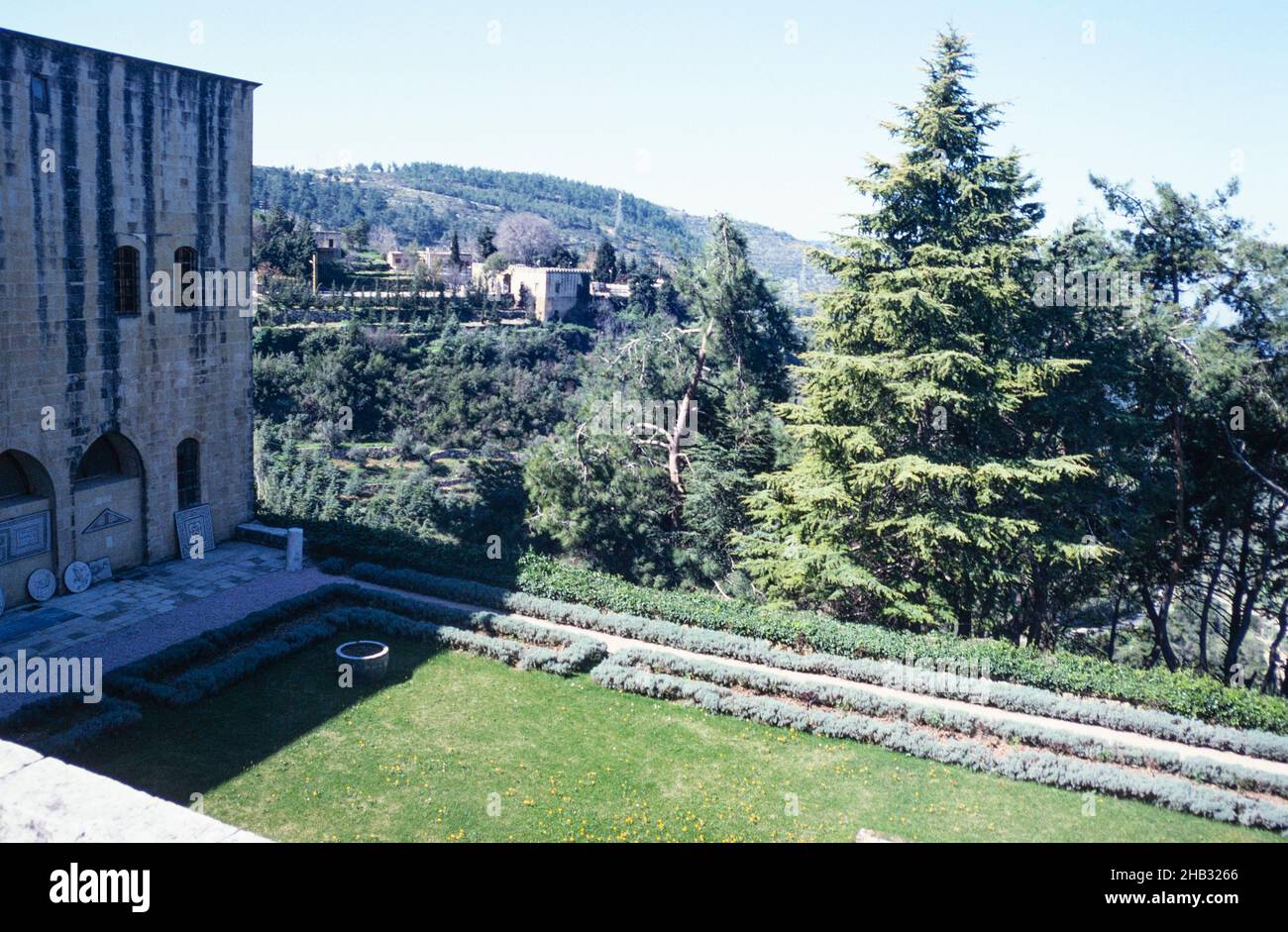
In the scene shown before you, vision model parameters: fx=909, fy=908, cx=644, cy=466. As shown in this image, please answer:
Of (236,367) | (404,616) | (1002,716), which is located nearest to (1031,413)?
(1002,716)

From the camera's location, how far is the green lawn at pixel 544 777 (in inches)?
441

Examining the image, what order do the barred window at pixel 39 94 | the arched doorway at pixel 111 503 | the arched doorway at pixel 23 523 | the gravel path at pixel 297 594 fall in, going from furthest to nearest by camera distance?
the arched doorway at pixel 111 503 → the arched doorway at pixel 23 523 → the barred window at pixel 39 94 → the gravel path at pixel 297 594

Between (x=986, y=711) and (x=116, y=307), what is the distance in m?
17.8

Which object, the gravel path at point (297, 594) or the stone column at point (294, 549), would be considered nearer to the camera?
the gravel path at point (297, 594)

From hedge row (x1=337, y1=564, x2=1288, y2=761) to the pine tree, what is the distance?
2.73 m

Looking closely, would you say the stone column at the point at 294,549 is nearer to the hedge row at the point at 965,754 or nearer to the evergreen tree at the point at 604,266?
the hedge row at the point at 965,754

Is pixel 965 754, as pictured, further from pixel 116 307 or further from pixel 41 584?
pixel 116 307

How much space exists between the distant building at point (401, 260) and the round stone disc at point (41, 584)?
180 feet

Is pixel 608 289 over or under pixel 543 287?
over

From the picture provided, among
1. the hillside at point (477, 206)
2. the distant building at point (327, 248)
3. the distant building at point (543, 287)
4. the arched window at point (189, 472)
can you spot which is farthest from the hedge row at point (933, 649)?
the hillside at point (477, 206)

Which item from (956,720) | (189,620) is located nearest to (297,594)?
(189,620)

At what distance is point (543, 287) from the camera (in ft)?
229

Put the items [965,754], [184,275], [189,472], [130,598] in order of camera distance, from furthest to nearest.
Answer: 1. [189,472]
2. [184,275]
3. [130,598]
4. [965,754]

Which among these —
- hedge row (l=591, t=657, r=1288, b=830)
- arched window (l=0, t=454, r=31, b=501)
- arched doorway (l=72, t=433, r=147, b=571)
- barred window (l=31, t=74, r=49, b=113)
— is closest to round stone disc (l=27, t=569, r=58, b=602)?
arched doorway (l=72, t=433, r=147, b=571)
